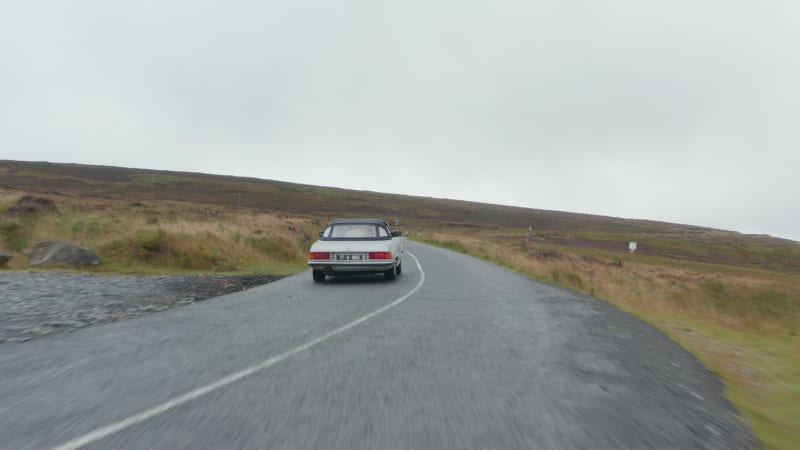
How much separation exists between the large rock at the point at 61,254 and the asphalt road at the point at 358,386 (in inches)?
334

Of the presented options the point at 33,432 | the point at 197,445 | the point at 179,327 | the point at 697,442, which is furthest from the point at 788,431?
the point at 179,327

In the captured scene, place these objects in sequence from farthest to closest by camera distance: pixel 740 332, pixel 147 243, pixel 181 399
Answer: pixel 147 243
pixel 740 332
pixel 181 399

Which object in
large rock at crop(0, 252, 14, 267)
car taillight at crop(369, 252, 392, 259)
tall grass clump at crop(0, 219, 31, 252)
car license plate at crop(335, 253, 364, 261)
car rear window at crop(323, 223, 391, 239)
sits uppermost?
car rear window at crop(323, 223, 391, 239)

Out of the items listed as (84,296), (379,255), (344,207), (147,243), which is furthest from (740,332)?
(344,207)

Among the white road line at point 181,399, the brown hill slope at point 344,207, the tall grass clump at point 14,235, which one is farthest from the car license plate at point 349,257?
the brown hill slope at point 344,207

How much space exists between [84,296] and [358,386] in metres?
7.27

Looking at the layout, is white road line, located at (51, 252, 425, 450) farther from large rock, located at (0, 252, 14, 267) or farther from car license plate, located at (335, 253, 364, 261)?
large rock, located at (0, 252, 14, 267)

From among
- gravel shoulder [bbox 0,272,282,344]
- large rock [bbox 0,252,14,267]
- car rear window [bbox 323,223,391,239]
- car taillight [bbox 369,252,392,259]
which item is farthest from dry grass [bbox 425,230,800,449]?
large rock [bbox 0,252,14,267]

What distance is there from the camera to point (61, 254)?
1367cm

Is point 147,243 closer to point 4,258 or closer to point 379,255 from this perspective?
point 4,258

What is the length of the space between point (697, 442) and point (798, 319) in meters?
14.6

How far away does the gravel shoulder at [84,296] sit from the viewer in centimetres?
662

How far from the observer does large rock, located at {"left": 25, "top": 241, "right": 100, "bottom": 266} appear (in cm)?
1346

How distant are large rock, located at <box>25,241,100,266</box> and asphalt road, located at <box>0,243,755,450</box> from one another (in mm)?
8491
